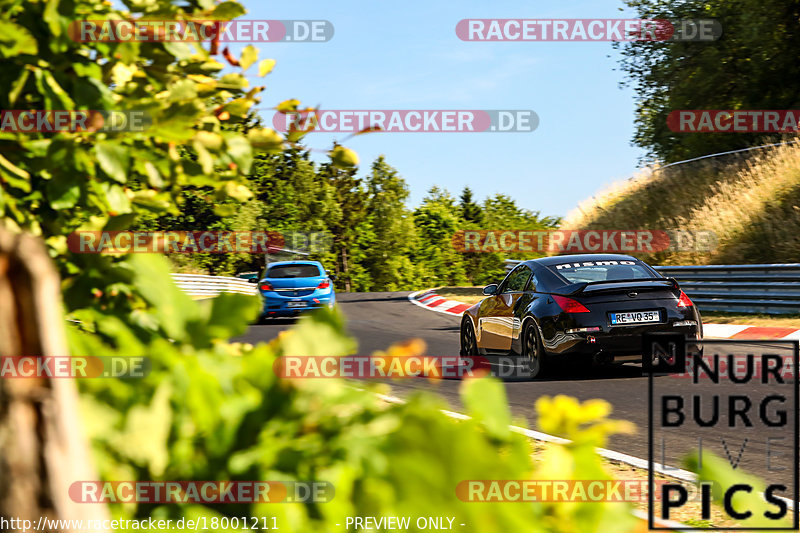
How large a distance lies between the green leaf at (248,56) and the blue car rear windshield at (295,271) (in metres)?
18.5

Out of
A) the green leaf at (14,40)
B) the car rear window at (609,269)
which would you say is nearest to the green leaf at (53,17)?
the green leaf at (14,40)

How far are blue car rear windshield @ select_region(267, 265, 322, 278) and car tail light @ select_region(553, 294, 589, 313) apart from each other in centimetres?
1183

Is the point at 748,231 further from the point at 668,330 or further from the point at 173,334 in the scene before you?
the point at 173,334

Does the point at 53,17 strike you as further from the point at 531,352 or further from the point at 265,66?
the point at 531,352

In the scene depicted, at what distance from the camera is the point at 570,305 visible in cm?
973

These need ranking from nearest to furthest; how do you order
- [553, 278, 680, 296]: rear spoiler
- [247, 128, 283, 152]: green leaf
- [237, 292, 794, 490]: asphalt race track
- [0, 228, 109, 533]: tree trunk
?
1. [0, 228, 109, 533]: tree trunk
2. [247, 128, 283, 152]: green leaf
3. [237, 292, 794, 490]: asphalt race track
4. [553, 278, 680, 296]: rear spoiler

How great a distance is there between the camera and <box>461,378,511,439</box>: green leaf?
1290mm

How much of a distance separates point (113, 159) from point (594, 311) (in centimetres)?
821

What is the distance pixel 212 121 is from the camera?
7.63 ft

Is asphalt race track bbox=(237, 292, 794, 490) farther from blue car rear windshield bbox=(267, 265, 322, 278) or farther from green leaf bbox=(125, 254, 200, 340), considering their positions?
blue car rear windshield bbox=(267, 265, 322, 278)

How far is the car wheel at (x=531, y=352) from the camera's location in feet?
33.1

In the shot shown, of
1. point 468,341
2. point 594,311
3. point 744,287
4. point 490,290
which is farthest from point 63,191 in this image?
point 744,287

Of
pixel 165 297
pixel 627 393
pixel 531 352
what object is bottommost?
pixel 627 393

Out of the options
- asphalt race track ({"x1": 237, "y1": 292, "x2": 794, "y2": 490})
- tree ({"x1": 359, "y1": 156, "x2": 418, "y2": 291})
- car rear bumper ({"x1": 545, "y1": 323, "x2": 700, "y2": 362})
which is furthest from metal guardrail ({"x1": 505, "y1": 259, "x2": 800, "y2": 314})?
tree ({"x1": 359, "y1": 156, "x2": 418, "y2": 291})
